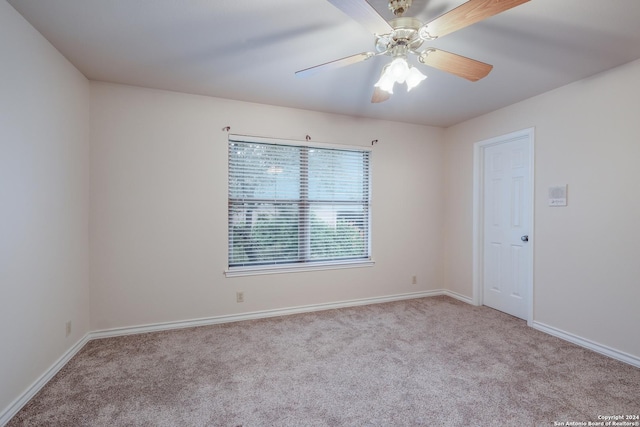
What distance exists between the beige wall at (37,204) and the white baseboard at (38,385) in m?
0.03

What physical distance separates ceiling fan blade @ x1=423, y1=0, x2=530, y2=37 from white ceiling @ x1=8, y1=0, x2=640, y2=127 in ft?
0.92

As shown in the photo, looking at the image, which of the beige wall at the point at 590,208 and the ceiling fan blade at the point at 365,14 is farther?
the beige wall at the point at 590,208

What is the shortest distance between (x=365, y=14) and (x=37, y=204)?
247cm

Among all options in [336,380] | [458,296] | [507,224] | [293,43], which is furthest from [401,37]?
[458,296]

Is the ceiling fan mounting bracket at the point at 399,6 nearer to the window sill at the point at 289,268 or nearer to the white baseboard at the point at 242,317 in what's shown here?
the window sill at the point at 289,268

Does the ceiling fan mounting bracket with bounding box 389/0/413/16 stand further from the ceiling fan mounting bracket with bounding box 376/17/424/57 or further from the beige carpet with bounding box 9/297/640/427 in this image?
the beige carpet with bounding box 9/297/640/427

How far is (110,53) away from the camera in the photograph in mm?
2244

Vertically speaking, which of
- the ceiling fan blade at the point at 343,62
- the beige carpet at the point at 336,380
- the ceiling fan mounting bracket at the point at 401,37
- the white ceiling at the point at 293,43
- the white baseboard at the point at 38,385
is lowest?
the beige carpet at the point at 336,380

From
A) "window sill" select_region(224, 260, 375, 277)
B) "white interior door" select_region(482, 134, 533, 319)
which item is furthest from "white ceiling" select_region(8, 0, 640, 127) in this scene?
"window sill" select_region(224, 260, 375, 277)

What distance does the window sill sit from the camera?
321 centimetres

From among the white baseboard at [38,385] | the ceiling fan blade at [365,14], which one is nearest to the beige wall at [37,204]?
the white baseboard at [38,385]

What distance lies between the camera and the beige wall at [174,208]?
277 centimetres

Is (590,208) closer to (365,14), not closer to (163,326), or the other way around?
(365,14)

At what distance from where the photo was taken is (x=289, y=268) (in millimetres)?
3426
